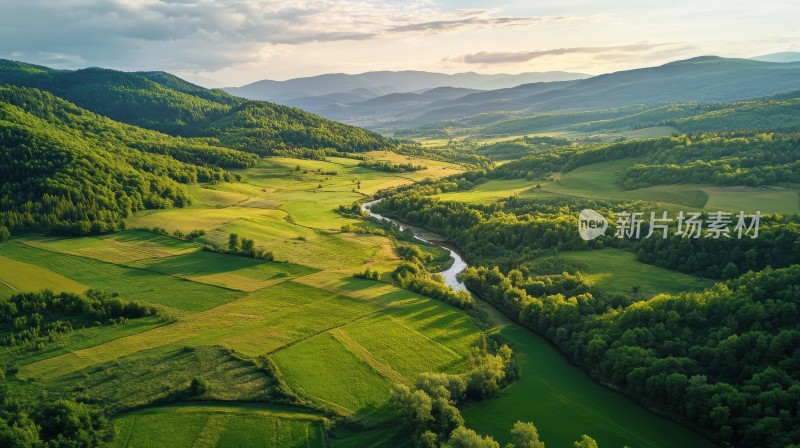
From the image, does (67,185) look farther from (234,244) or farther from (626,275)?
(626,275)

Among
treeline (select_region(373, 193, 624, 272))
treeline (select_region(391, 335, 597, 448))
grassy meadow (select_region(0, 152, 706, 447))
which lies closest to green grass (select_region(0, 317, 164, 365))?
grassy meadow (select_region(0, 152, 706, 447))

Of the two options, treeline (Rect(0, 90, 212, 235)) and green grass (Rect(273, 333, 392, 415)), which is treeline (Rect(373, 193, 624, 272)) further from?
treeline (Rect(0, 90, 212, 235))

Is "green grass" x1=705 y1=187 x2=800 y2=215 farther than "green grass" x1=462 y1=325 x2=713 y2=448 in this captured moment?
Yes

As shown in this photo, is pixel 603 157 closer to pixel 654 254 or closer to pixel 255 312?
pixel 654 254

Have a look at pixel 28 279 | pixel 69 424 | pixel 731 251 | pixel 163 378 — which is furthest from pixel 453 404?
pixel 28 279

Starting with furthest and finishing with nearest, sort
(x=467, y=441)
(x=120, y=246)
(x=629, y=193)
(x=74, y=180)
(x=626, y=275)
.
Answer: (x=629, y=193)
(x=74, y=180)
(x=120, y=246)
(x=626, y=275)
(x=467, y=441)
